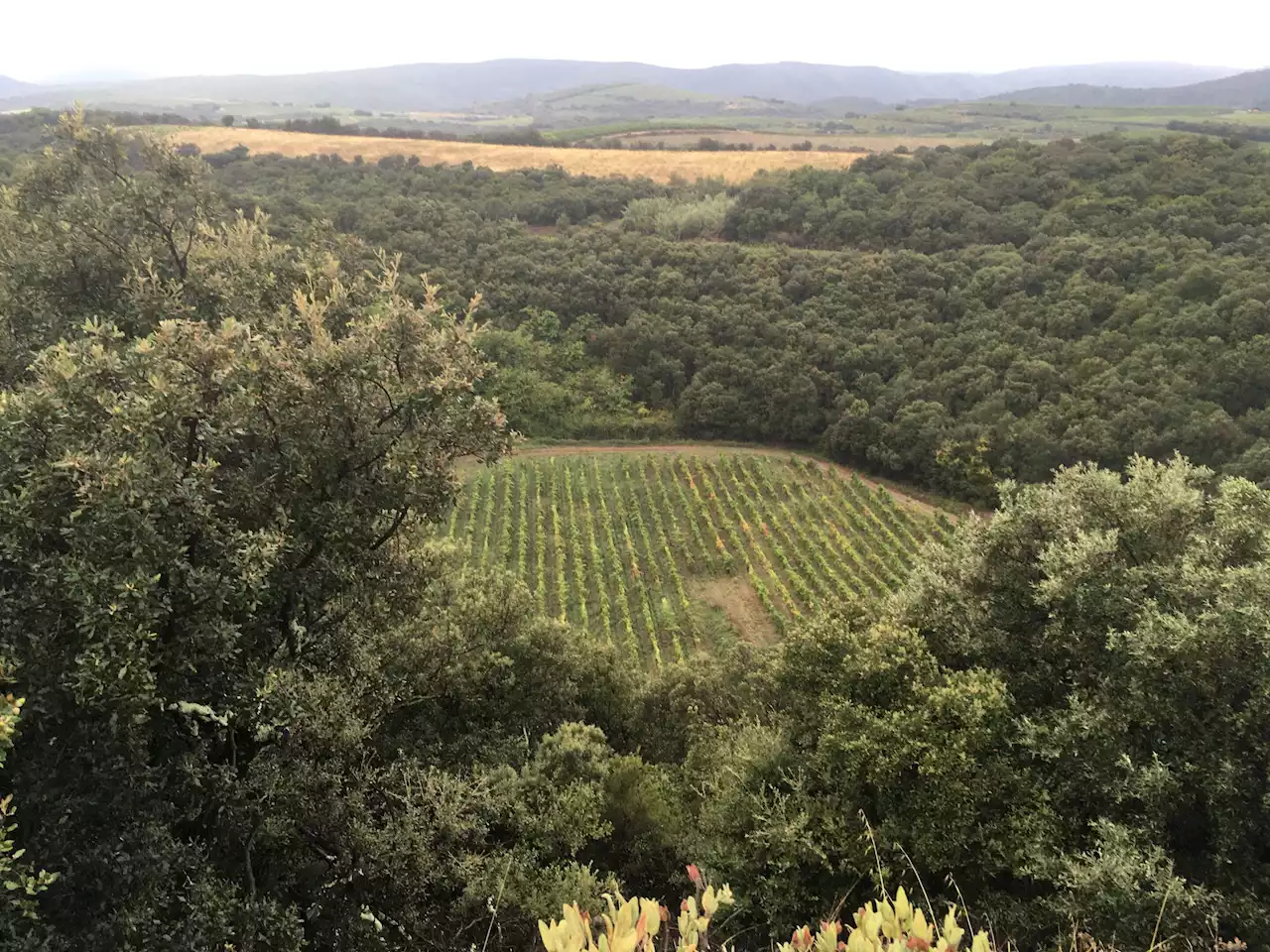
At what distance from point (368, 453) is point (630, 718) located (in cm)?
1103

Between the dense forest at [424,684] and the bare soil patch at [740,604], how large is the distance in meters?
10.4

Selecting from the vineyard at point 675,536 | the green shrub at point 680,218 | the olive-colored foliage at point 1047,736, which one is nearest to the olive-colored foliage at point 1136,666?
the olive-colored foliage at point 1047,736

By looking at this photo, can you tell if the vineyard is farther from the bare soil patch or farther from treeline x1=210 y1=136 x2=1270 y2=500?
treeline x1=210 y1=136 x2=1270 y2=500

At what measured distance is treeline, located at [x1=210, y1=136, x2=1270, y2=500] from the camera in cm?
3897

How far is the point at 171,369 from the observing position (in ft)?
25.0

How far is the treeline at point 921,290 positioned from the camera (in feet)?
128

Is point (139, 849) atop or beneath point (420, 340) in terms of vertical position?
beneath

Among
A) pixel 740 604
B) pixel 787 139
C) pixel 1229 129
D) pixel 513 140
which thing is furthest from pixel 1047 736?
pixel 1229 129

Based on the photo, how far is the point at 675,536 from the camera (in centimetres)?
3697

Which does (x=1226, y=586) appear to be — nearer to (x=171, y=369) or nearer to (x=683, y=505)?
(x=171, y=369)

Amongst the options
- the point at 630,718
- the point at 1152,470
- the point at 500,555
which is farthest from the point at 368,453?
the point at 500,555

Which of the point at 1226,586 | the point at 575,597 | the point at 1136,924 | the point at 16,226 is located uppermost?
the point at 16,226

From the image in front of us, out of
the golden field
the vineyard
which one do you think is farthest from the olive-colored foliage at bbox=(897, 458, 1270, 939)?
the golden field

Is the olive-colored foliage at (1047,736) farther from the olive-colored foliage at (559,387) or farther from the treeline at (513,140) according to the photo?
the treeline at (513,140)
